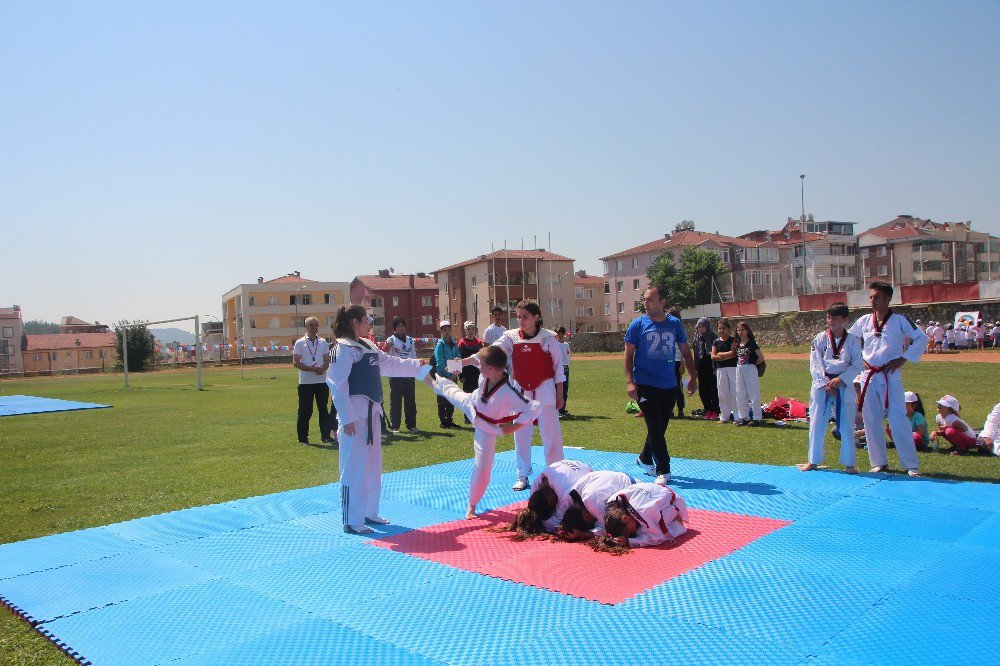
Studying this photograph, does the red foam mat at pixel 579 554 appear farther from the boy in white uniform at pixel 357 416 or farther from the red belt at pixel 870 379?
the red belt at pixel 870 379

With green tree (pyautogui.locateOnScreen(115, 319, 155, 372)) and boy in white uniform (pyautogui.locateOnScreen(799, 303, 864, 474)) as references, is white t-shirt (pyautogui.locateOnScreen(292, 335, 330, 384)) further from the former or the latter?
green tree (pyautogui.locateOnScreen(115, 319, 155, 372))

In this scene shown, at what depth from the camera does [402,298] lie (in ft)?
281

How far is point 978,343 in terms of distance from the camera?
33.0 m

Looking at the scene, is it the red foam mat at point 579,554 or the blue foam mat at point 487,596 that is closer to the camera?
the blue foam mat at point 487,596

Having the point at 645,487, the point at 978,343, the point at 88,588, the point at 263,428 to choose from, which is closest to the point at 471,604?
the point at 645,487

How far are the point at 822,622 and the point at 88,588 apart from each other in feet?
15.6

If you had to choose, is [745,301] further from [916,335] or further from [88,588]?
[88,588]

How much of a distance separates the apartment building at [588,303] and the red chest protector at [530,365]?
229ft

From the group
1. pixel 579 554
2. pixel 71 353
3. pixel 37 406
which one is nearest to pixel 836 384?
pixel 579 554

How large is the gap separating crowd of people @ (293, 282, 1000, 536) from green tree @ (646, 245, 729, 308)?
53.8m

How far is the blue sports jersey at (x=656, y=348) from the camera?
779 cm

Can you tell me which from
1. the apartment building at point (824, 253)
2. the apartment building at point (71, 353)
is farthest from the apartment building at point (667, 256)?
the apartment building at point (71, 353)

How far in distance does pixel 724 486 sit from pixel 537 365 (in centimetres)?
234

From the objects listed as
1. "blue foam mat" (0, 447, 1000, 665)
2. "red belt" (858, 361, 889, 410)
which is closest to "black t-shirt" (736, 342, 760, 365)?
"red belt" (858, 361, 889, 410)
